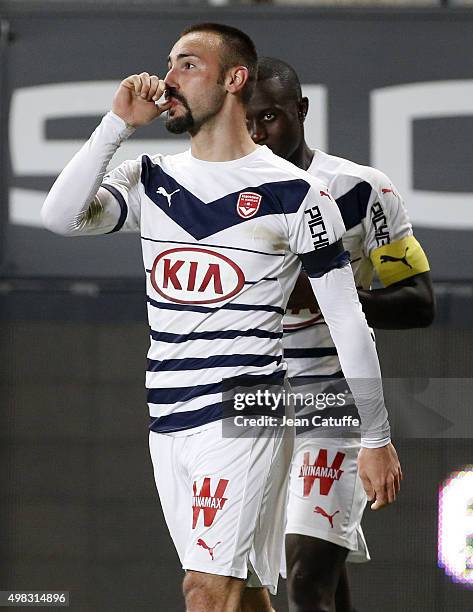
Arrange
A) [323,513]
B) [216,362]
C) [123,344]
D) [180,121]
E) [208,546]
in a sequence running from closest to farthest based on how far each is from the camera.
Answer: [208,546]
[216,362]
[180,121]
[323,513]
[123,344]

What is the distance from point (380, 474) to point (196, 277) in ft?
2.17

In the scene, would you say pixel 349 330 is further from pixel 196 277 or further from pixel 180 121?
pixel 180 121

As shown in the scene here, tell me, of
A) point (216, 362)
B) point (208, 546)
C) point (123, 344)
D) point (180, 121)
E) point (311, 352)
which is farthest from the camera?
point (123, 344)

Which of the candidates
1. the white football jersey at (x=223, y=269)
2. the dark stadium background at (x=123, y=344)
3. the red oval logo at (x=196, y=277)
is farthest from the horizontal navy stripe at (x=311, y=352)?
the dark stadium background at (x=123, y=344)

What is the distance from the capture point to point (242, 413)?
2.88 meters

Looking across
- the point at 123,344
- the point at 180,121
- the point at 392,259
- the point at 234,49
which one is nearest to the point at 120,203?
the point at 180,121

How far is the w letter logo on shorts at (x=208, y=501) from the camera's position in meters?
2.87

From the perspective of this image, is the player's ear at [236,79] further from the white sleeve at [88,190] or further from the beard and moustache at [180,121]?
the white sleeve at [88,190]

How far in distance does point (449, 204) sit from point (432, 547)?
4.23ft

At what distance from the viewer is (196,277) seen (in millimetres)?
2996

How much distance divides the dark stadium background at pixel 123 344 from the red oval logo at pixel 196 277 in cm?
153

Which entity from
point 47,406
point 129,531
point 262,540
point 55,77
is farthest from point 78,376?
point 262,540

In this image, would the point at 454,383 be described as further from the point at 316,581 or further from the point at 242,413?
the point at 242,413

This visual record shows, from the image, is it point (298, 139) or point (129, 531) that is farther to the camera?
point (129, 531)
